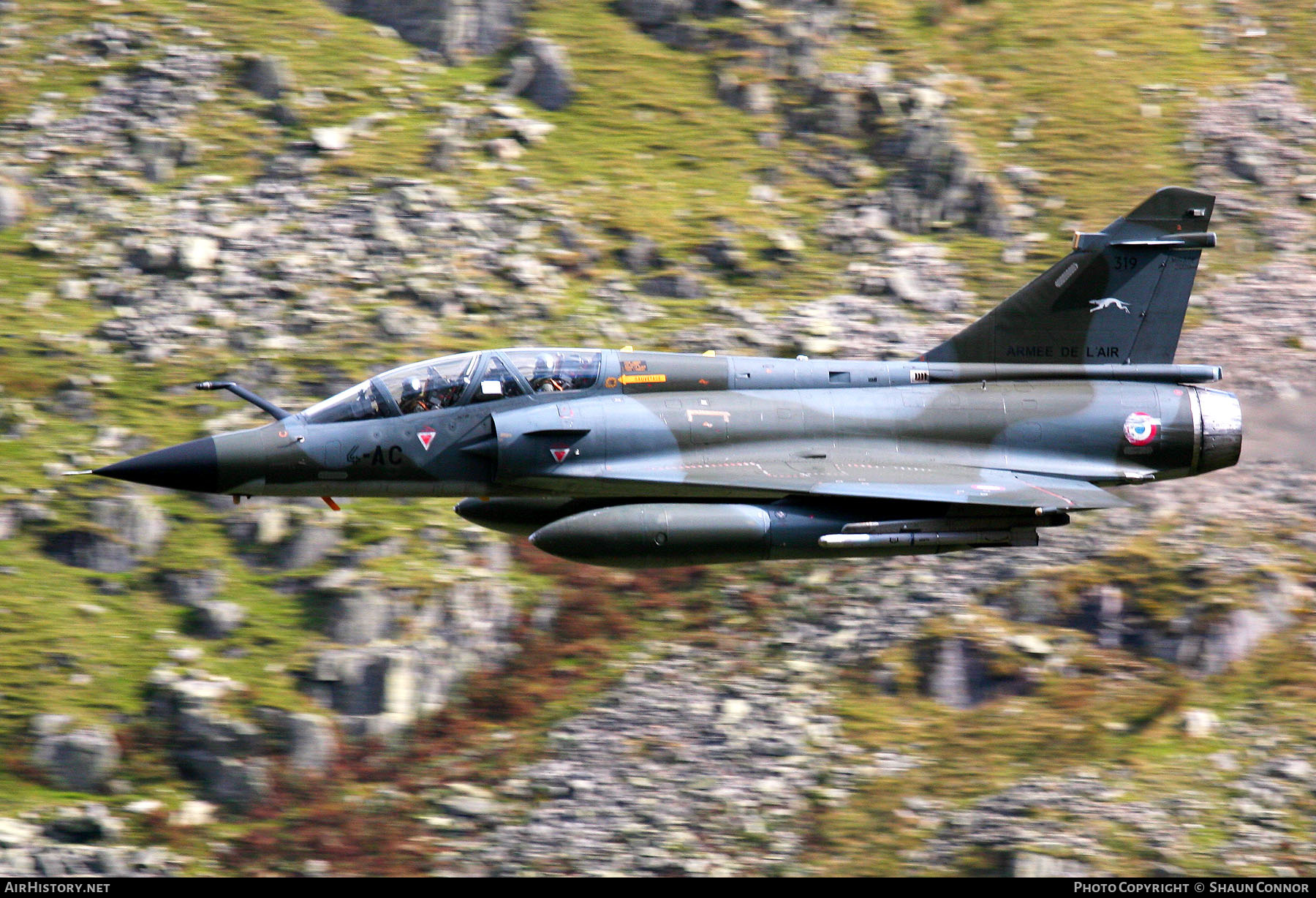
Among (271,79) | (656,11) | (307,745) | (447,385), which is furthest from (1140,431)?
(271,79)

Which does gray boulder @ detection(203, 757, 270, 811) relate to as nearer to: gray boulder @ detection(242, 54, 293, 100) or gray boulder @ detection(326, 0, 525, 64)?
gray boulder @ detection(242, 54, 293, 100)

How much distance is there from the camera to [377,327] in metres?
27.5

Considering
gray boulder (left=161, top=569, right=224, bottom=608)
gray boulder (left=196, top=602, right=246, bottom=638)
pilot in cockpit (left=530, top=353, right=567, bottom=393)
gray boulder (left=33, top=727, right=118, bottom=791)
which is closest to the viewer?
pilot in cockpit (left=530, top=353, right=567, bottom=393)

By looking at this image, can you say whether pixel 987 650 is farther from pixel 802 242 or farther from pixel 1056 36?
pixel 1056 36

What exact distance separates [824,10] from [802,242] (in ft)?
23.3

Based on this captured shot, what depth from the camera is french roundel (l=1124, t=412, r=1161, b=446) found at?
20.9 meters

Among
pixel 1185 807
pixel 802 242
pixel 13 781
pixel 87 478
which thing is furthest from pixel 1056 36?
pixel 13 781

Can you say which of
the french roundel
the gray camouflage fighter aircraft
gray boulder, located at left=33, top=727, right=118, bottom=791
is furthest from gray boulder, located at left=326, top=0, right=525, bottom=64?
the french roundel

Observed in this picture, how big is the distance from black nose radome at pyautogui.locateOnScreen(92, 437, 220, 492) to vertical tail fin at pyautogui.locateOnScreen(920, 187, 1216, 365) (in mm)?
10358

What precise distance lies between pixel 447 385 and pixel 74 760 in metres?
8.64

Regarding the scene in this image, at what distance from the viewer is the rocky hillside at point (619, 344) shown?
22016mm

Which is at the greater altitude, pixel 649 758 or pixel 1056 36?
pixel 1056 36

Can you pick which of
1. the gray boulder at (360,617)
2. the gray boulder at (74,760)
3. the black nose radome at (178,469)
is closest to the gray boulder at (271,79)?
the gray boulder at (360,617)

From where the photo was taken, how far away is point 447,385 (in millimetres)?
19875
